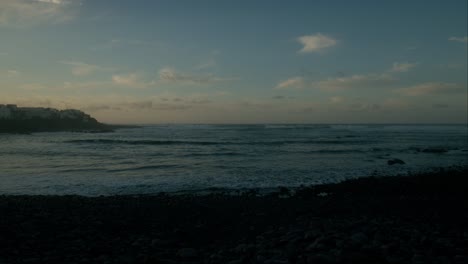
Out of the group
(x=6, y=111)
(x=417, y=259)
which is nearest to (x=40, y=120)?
(x=6, y=111)

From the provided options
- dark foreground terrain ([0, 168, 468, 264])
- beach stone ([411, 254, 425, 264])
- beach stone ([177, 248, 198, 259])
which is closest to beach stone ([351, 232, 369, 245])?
dark foreground terrain ([0, 168, 468, 264])

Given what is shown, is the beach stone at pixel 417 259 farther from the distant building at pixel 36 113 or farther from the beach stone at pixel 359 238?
the distant building at pixel 36 113

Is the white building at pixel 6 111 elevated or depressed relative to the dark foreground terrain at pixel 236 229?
elevated

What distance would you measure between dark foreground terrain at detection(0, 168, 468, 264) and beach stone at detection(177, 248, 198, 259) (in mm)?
17

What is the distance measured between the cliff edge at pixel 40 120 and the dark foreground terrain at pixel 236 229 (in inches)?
2904

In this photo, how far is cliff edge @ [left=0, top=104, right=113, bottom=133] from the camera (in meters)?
78.9

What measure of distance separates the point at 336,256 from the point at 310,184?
463 inches

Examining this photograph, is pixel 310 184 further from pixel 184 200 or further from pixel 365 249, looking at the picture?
pixel 365 249

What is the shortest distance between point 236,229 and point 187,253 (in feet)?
7.69

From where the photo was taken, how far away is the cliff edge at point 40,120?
78.9 meters

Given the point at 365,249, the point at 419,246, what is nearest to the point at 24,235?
the point at 365,249

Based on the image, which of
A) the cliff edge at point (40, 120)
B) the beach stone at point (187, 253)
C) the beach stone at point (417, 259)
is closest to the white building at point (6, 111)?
the cliff edge at point (40, 120)

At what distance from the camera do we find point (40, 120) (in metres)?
90.7

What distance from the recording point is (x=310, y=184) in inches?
667
